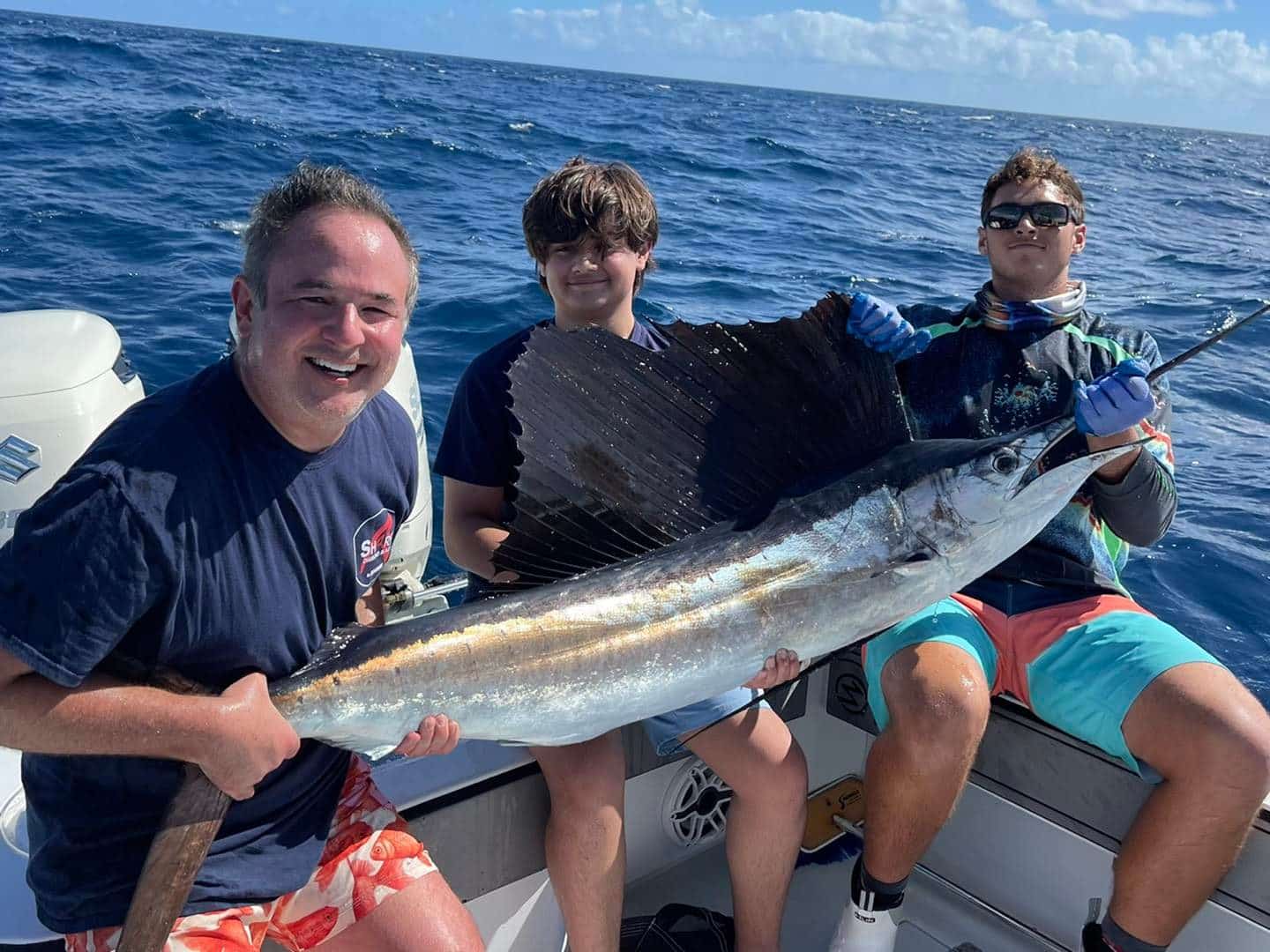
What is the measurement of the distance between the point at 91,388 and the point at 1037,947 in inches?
93.5

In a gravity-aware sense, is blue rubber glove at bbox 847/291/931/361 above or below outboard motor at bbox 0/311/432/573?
above

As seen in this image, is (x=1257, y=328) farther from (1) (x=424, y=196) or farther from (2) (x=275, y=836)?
(2) (x=275, y=836)

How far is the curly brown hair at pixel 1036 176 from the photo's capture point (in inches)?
96.7

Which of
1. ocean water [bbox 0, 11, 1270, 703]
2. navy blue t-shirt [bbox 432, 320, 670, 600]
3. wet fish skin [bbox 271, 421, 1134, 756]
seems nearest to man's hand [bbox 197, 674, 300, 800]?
wet fish skin [bbox 271, 421, 1134, 756]

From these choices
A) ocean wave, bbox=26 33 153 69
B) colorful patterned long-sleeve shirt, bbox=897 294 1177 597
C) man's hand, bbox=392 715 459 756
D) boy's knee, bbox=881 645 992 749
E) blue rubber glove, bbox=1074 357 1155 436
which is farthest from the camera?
ocean wave, bbox=26 33 153 69

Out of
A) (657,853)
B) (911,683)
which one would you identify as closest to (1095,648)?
(911,683)

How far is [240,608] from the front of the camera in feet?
4.76

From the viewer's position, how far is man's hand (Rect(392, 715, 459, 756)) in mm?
1591

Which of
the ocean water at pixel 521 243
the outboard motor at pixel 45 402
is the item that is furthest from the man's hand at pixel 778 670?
the ocean water at pixel 521 243

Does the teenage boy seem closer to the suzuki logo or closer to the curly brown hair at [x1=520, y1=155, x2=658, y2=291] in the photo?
the curly brown hair at [x1=520, y1=155, x2=658, y2=291]

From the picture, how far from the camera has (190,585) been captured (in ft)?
4.58

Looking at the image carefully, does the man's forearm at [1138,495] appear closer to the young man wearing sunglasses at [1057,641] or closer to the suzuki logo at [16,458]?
the young man wearing sunglasses at [1057,641]

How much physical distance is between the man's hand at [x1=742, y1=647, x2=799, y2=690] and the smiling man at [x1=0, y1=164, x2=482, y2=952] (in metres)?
0.51

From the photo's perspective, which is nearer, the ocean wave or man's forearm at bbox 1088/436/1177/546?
man's forearm at bbox 1088/436/1177/546
